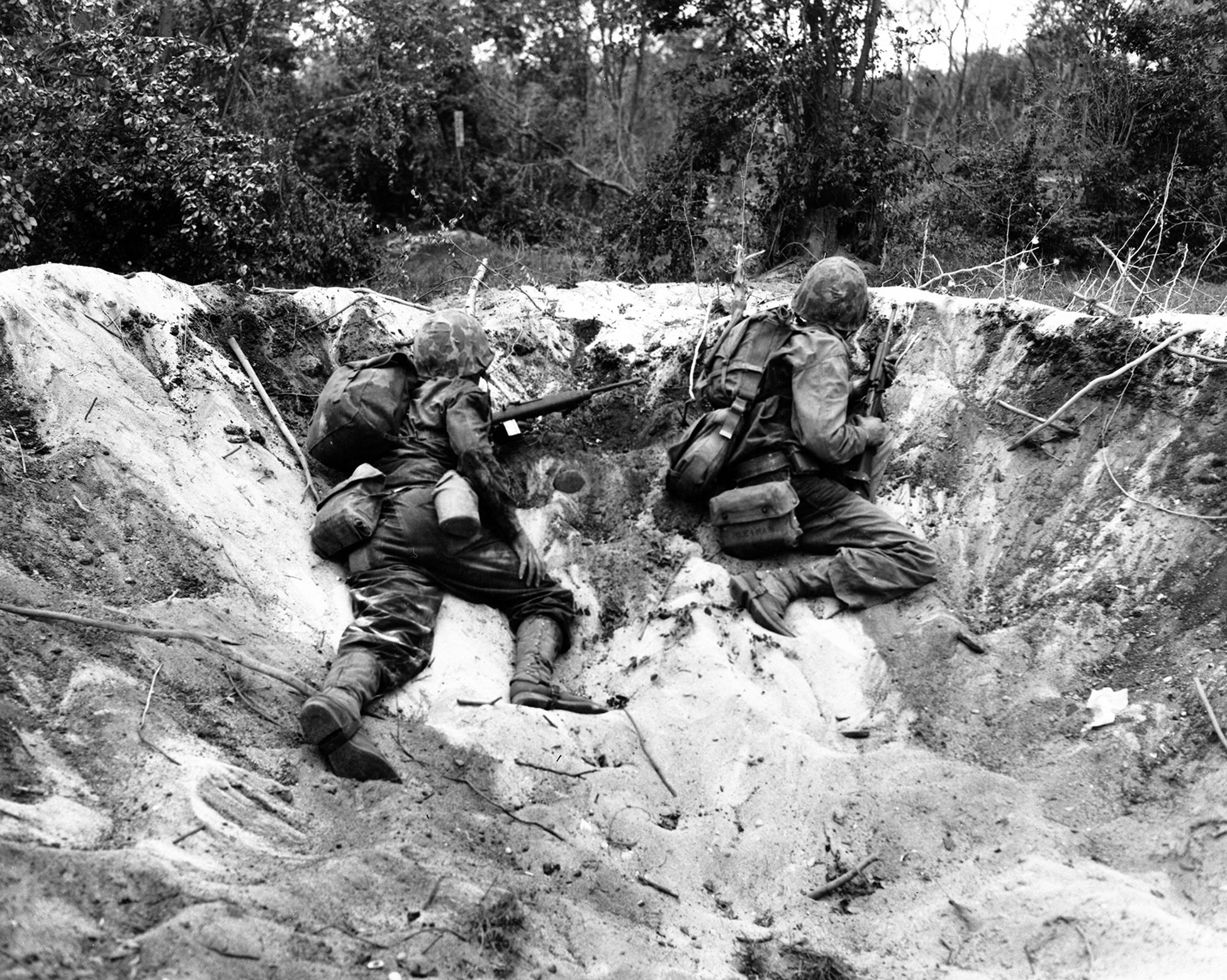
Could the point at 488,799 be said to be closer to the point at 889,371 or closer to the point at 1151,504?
the point at 889,371

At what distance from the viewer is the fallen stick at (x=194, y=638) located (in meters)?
4.91

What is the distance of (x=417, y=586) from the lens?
19.9ft

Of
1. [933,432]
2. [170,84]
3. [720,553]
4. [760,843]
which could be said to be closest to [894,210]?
[933,432]

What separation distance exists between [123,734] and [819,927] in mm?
2793

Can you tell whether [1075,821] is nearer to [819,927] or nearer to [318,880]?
[819,927]

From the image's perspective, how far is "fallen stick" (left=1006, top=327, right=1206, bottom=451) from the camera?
6.57 m

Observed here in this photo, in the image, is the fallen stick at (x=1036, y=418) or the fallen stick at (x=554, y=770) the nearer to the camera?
the fallen stick at (x=554, y=770)

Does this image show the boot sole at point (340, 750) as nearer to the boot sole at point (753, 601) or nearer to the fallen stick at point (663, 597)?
the fallen stick at point (663, 597)

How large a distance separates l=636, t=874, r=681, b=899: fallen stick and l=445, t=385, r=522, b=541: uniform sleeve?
2.12 meters

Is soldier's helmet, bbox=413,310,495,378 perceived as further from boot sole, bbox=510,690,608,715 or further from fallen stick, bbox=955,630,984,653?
fallen stick, bbox=955,630,984,653

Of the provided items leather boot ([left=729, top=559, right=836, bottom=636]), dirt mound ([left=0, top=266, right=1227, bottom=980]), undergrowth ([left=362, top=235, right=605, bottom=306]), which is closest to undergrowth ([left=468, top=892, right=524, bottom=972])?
dirt mound ([left=0, top=266, right=1227, bottom=980])

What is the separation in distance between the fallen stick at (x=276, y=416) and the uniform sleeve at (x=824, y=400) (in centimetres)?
269

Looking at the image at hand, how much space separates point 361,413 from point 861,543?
109 inches

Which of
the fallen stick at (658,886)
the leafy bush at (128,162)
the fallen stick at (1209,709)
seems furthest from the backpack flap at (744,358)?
the leafy bush at (128,162)
